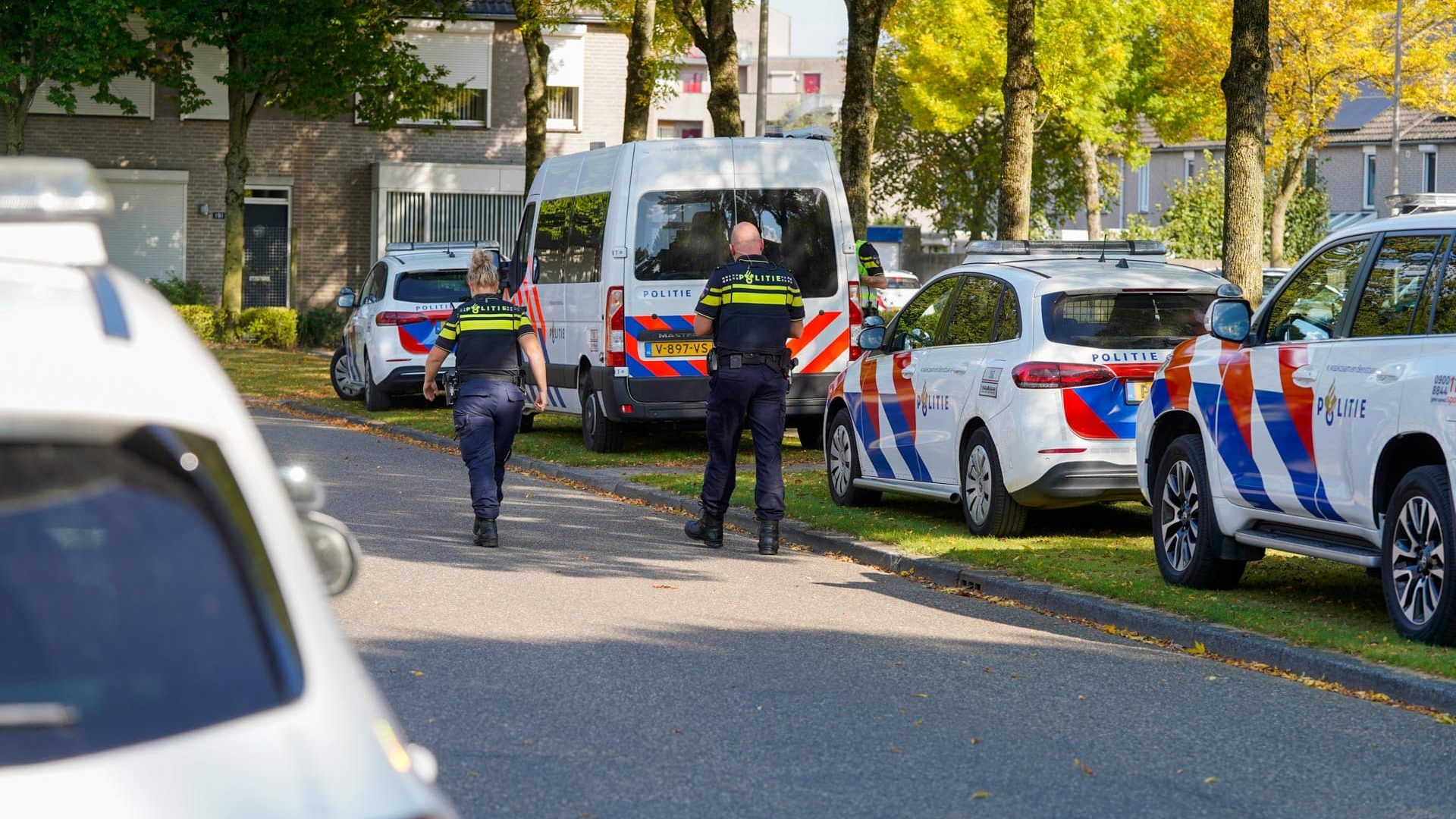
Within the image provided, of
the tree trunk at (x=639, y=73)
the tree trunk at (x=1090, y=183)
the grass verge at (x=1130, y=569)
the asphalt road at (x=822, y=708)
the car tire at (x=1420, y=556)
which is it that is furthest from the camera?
the tree trunk at (x=1090, y=183)

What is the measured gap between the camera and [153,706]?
7.44 ft

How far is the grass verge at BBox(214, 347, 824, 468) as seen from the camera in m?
17.6

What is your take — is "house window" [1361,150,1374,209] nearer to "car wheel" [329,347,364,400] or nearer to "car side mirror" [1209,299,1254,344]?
"car wheel" [329,347,364,400]

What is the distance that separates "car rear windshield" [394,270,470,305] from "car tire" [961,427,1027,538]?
1181cm

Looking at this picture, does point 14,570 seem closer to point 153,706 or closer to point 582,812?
point 153,706

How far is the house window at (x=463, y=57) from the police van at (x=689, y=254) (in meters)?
25.1

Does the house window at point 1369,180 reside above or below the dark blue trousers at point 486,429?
above

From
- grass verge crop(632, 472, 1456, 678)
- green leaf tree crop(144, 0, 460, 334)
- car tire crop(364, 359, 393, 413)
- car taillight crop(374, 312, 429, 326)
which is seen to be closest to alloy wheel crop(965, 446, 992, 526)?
grass verge crop(632, 472, 1456, 678)

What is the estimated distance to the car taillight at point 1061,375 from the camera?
1113 centimetres

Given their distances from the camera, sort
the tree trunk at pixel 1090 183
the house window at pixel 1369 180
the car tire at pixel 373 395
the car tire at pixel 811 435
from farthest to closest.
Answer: the house window at pixel 1369 180, the tree trunk at pixel 1090 183, the car tire at pixel 373 395, the car tire at pixel 811 435

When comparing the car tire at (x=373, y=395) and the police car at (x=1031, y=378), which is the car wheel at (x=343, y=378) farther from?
the police car at (x=1031, y=378)

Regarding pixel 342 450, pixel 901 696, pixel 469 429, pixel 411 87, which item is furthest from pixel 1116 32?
pixel 901 696

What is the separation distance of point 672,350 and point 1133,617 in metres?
8.29

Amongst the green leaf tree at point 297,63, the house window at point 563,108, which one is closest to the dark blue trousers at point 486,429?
the green leaf tree at point 297,63
